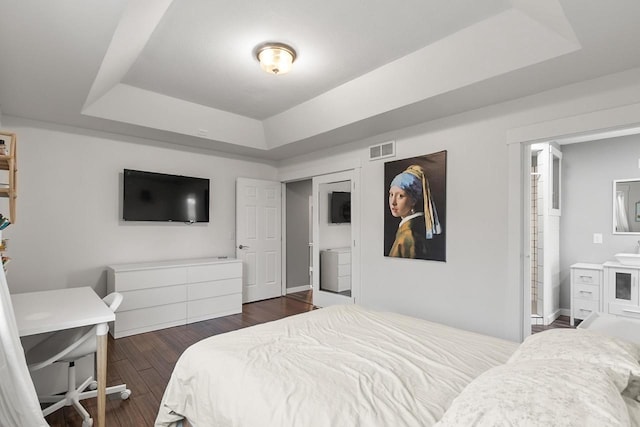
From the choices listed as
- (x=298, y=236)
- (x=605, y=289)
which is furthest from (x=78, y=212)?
(x=605, y=289)

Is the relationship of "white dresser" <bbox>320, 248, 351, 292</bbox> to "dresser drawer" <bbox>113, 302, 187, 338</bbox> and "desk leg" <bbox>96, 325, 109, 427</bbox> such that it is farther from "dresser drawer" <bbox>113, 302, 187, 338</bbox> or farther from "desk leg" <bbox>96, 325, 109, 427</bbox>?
"desk leg" <bbox>96, 325, 109, 427</bbox>

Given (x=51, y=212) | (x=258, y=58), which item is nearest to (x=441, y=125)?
(x=258, y=58)

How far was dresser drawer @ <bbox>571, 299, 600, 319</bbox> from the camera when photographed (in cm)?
390

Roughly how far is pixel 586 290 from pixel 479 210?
2.10 meters

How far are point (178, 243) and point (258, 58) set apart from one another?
9.24 ft

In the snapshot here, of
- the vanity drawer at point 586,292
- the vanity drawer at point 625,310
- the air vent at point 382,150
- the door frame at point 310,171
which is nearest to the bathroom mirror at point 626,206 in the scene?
the vanity drawer at point 586,292

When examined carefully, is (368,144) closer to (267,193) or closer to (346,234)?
(346,234)

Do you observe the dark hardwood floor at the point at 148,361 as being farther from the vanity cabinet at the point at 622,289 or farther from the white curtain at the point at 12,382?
the vanity cabinet at the point at 622,289

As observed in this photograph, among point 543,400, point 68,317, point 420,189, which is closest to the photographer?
point 543,400

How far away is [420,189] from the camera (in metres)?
3.58

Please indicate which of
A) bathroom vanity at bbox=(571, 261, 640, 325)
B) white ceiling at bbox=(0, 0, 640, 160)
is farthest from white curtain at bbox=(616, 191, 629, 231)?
white ceiling at bbox=(0, 0, 640, 160)

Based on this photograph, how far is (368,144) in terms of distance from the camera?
4145 millimetres

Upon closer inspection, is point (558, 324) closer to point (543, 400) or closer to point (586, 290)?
point (586, 290)

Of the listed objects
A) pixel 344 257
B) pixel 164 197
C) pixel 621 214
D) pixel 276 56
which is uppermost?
pixel 276 56
